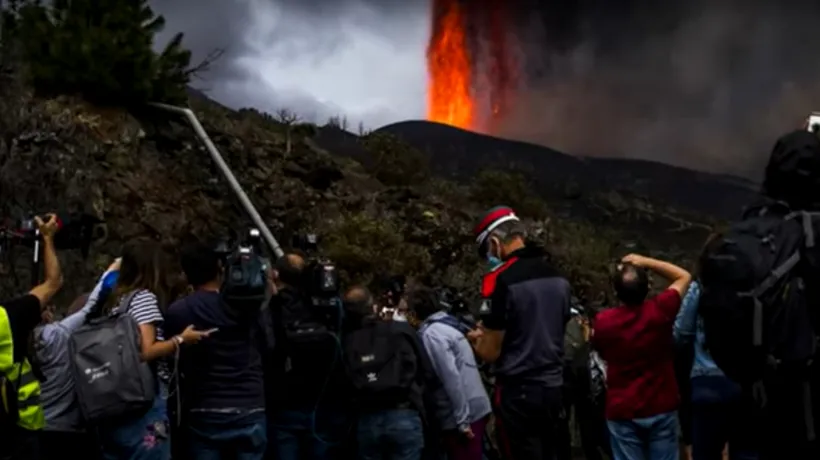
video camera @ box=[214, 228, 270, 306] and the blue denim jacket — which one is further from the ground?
video camera @ box=[214, 228, 270, 306]

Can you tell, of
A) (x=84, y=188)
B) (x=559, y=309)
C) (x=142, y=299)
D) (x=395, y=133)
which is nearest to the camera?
(x=142, y=299)

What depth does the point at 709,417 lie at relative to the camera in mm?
6473

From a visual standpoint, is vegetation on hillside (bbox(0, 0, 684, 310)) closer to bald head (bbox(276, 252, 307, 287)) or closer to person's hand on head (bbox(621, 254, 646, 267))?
bald head (bbox(276, 252, 307, 287))

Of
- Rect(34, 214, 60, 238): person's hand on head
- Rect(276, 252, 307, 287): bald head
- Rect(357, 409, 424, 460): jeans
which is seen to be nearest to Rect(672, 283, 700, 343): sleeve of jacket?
Rect(357, 409, 424, 460): jeans

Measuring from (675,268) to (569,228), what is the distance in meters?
22.0

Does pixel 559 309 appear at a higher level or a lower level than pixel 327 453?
higher

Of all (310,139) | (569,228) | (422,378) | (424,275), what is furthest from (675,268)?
(569,228)

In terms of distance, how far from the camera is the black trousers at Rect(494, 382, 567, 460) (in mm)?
6242

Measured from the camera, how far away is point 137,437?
5785 mm

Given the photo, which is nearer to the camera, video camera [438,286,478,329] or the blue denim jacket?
the blue denim jacket

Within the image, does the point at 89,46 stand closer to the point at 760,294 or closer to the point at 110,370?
the point at 110,370

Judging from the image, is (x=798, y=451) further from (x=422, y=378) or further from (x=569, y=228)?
(x=569, y=228)

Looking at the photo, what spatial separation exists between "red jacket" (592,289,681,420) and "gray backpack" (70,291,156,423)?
2.73m

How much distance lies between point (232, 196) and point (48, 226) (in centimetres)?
1203
